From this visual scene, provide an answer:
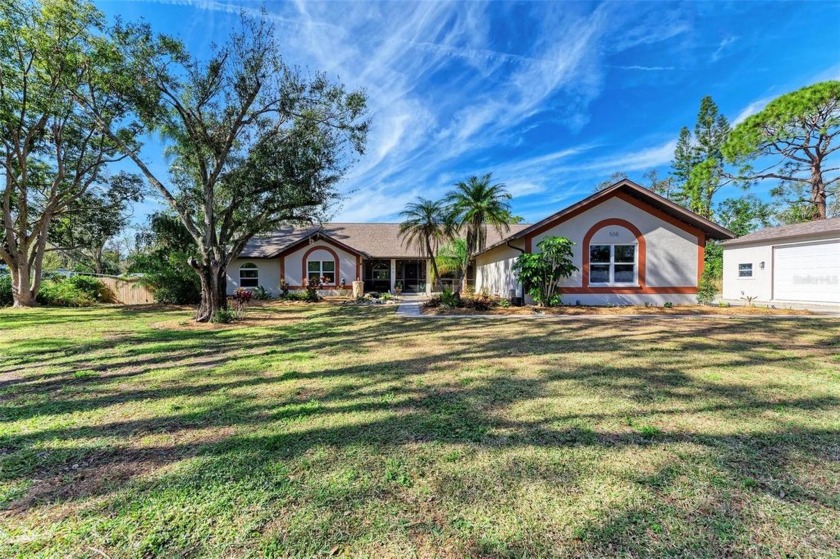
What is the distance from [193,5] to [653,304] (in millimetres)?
19170

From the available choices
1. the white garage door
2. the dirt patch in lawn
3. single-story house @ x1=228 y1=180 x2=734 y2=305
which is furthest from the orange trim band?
the white garage door

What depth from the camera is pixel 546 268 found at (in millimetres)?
13484

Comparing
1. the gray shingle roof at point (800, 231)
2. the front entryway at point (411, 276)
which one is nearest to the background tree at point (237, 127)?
the front entryway at point (411, 276)

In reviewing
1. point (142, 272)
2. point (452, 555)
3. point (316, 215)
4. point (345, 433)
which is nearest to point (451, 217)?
point (316, 215)

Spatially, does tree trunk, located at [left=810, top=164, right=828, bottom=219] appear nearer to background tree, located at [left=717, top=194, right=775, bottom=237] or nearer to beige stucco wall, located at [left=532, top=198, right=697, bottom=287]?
background tree, located at [left=717, top=194, right=775, bottom=237]

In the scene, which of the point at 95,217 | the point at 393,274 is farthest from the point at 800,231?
the point at 95,217

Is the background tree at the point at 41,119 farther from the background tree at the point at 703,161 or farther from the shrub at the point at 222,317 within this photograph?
the background tree at the point at 703,161

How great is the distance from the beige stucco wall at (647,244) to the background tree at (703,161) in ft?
56.4

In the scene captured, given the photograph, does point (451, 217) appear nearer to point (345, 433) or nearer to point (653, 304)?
point (653, 304)

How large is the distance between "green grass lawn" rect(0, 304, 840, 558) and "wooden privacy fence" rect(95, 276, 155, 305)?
1439 centimetres

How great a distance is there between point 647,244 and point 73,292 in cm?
2641

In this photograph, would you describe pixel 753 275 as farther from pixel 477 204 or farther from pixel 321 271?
pixel 321 271

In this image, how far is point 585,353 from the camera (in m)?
6.75

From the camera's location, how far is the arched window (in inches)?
862
